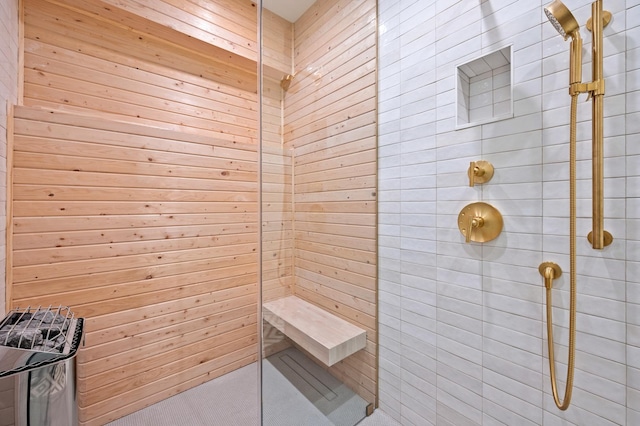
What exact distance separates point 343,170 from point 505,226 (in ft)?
3.07

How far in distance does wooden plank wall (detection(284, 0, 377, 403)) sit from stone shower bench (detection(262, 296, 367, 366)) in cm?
6

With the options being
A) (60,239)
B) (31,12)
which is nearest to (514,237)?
(60,239)

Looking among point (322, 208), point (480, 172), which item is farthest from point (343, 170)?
point (480, 172)

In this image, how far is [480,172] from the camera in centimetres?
125

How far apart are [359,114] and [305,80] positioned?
1.32ft

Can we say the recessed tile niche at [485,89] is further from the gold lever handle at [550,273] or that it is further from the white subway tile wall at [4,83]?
the white subway tile wall at [4,83]

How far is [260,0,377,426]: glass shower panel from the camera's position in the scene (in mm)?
1568

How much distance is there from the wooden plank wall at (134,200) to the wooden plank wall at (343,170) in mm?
853

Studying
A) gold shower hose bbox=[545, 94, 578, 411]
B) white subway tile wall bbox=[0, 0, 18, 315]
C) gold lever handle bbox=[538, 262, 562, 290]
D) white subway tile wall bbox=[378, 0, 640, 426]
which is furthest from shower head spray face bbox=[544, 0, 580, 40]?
white subway tile wall bbox=[0, 0, 18, 315]

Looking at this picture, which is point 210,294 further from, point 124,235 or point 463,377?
point 463,377

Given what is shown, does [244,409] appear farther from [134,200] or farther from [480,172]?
[480,172]

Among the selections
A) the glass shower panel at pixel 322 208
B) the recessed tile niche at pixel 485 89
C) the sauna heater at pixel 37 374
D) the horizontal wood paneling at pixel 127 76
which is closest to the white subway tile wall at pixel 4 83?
the horizontal wood paneling at pixel 127 76

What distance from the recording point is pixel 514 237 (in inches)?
46.6

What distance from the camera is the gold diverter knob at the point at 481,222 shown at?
48.4 inches
